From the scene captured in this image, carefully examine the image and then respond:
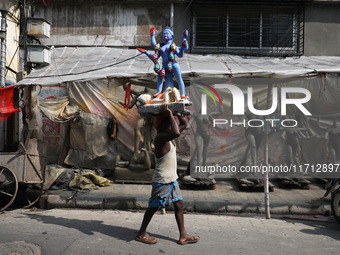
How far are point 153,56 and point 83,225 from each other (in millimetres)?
2958

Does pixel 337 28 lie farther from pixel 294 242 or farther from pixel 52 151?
pixel 52 151

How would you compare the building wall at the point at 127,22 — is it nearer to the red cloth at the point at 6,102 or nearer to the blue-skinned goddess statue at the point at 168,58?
the red cloth at the point at 6,102

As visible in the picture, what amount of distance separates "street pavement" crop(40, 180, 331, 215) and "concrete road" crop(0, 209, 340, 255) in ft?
1.10

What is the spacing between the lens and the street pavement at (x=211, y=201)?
6449 mm

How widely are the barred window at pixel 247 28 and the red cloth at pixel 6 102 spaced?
5670mm

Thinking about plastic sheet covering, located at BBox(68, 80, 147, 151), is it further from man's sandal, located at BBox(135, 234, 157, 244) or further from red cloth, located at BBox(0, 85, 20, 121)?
man's sandal, located at BBox(135, 234, 157, 244)

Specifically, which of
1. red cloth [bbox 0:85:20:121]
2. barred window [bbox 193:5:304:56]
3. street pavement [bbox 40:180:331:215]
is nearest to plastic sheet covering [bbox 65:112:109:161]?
street pavement [bbox 40:180:331:215]

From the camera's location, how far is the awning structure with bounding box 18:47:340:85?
274 inches

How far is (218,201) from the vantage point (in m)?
6.62

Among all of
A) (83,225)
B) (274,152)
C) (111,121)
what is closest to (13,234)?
(83,225)

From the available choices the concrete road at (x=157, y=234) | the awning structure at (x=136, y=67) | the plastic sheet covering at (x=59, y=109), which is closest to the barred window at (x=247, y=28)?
the awning structure at (x=136, y=67)

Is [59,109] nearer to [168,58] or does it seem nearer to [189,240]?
[168,58]

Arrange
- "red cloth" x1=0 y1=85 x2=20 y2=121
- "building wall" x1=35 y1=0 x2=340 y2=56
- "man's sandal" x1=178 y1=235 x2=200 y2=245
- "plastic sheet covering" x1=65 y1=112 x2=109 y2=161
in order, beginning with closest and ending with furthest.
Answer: "man's sandal" x1=178 y1=235 x2=200 y2=245 < "red cloth" x1=0 y1=85 x2=20 y2=121 < "plastic sheet covering" x1=65 y1=112 x2=109 y2=161 < "building wall" x1=35 y1=0 x2=340 y2=56

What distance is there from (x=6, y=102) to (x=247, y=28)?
24.3 feet
